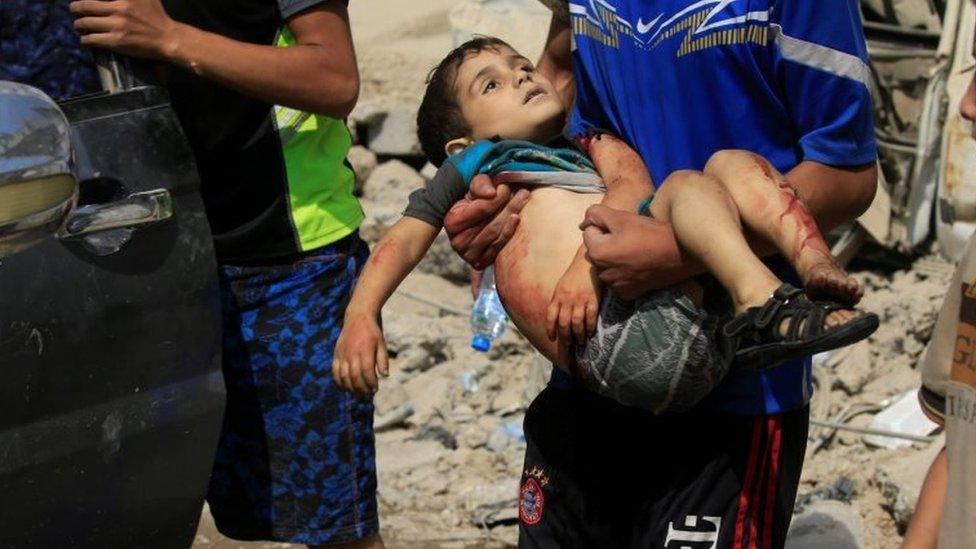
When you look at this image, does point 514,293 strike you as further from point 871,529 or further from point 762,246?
point 871,529

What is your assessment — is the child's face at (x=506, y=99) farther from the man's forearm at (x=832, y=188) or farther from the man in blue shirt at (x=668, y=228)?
the man's forearm at (x=832, y=188)

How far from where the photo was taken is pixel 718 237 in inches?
101

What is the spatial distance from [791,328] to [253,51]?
1.45 m

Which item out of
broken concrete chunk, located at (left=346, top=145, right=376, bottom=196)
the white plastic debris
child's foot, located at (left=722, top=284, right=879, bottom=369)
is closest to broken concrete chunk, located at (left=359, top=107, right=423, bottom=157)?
broken concrete chunk, located at (left=346, top=145, right=376, bottom=196)

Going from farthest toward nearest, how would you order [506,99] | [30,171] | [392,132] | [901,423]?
1. [392,132]
2. [901,423]
3. [506,99]
4. [30,171]

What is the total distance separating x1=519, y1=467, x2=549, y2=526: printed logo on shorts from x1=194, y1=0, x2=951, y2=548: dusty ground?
6.47 feet

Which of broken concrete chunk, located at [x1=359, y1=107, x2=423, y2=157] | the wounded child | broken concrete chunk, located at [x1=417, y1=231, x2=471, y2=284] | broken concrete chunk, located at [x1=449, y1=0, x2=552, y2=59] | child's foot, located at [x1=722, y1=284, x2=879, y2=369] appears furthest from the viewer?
broken concrete chunk, located at [x1=359, y1=107, x2=423, y2=157]

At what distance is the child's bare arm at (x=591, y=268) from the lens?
2.81 metres

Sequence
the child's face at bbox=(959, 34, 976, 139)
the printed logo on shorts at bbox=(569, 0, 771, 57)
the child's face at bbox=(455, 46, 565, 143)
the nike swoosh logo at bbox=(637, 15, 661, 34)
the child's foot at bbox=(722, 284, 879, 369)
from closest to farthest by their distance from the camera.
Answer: the child's foot at bbox=(722, 284, 879, 369) < the child's face at bbox=(959, 34, 976, 139) < the printed logo on shorts at bbox=(569, 0, 771, 57) < the nike swoosh logo at bbox=(637, 15, 661, 34) < the child's face at bbox=(455, 46, 565, 143)

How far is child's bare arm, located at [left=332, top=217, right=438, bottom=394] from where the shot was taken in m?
2.92

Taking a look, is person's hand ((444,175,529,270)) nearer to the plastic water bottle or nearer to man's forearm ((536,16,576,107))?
man's forearm ((536,16,576,107))

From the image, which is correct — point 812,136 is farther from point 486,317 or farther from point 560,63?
point 486,317

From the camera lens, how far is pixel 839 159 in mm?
2768

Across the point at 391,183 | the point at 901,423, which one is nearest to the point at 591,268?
the point at 901,423
